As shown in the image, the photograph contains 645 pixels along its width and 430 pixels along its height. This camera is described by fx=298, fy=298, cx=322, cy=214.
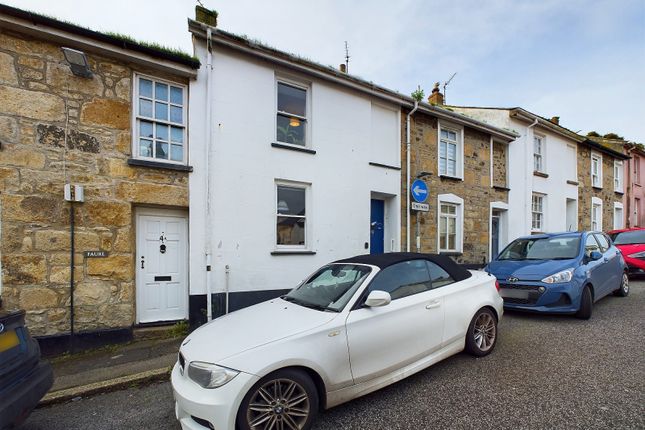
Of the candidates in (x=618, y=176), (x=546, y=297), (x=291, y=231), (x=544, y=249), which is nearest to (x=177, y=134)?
(x=291, y=231)

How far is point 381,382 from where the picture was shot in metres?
2.90

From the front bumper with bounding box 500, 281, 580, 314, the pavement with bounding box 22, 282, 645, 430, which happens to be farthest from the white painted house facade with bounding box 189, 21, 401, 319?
the front bumper with bounding box 500, 281, 580, 314

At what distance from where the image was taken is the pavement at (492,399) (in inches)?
102

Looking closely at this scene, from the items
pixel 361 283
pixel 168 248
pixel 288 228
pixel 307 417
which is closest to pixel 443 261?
pixel 361 283

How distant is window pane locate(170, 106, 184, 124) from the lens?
18.5 feet

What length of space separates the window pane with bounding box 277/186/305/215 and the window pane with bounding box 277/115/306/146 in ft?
3.67

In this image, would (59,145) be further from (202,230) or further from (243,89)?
(243,89)

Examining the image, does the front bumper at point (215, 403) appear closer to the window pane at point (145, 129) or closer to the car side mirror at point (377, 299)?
the car side mirror at point (377, 299)

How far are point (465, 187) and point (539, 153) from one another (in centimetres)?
538

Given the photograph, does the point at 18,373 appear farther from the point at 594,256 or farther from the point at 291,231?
the point at 594,256

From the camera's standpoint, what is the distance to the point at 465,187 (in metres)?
9.55

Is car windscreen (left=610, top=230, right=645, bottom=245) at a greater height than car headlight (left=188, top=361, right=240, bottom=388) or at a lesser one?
greater

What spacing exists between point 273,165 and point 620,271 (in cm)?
800

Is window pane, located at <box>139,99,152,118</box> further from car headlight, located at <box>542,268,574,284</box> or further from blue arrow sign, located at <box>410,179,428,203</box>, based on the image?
car headlight, located at <box>542,268,574,284</box>
